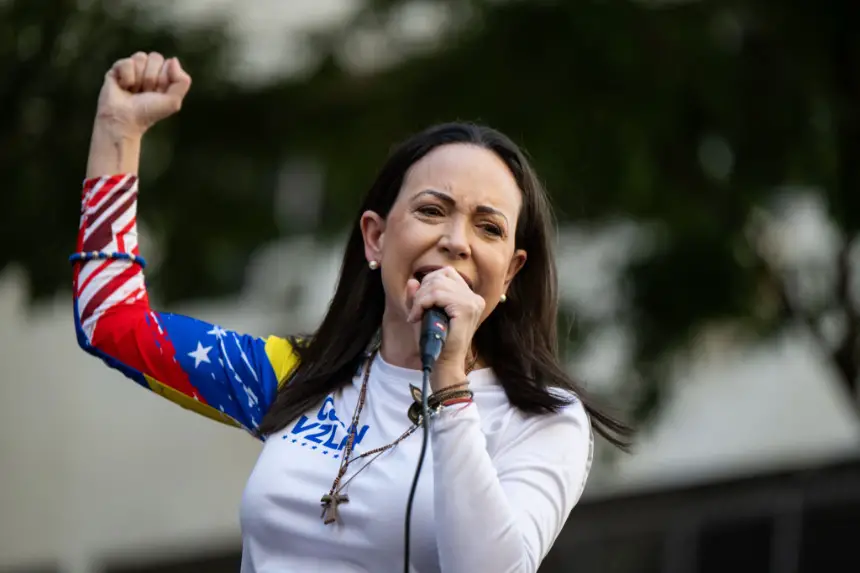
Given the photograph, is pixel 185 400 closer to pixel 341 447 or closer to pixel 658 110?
pixel 341 447

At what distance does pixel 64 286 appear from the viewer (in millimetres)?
7121

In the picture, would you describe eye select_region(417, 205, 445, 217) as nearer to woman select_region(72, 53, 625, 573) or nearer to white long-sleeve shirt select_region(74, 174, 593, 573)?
woman select_region(72, 53, 625, 573)

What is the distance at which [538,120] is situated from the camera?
7598 mm

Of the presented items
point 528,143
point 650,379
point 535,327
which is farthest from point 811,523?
point 535,327

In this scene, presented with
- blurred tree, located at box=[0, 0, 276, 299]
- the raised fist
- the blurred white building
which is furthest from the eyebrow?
the blurred white building

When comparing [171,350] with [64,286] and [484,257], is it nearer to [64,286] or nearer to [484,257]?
[484,257]

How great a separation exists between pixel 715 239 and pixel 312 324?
4.75m

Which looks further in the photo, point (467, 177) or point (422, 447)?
point (467, 177)

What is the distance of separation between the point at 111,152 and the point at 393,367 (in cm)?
83

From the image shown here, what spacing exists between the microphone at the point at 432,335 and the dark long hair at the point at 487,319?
388 mm

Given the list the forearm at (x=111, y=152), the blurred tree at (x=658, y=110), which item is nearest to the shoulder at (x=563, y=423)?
the forearm at (x=111, y=152)

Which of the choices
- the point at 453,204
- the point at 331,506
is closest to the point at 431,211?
the point at 453,204

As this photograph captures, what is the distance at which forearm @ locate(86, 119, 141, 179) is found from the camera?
3.35 metres

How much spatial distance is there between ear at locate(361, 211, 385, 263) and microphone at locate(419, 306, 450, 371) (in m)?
0.50
